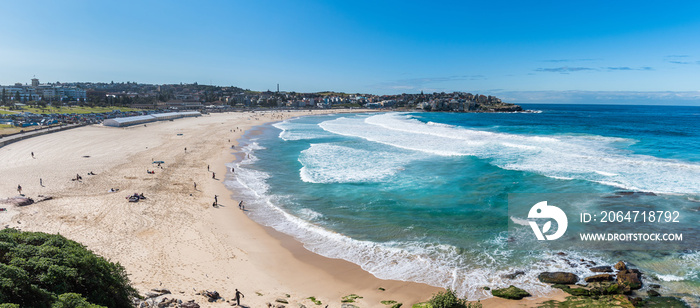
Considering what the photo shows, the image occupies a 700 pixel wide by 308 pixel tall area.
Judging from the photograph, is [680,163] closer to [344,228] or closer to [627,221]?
[627,221]

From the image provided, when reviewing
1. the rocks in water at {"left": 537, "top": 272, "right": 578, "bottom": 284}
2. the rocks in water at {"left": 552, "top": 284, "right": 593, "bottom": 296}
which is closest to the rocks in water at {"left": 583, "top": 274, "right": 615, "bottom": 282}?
the rocks in water at {"left": 537, "top": 272, "right": 578, "bottom": 284}

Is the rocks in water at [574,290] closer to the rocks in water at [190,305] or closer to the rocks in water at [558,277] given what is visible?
the rocks in water at [558,277]

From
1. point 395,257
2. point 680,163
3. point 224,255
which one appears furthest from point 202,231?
point 680,163

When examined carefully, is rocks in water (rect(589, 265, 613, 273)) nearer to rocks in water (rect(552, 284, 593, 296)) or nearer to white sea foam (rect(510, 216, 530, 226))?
rocks in water (rect(552, 284, 593, 296))

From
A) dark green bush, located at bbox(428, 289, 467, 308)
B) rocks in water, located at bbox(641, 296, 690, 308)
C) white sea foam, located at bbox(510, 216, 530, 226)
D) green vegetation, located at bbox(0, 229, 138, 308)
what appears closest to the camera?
green vegetation, located at bbox(0, 229, 138, 308)

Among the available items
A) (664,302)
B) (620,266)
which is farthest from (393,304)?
(620,266)

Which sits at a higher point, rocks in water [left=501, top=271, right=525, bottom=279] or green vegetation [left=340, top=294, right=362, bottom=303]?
rocks in water [left=501, top=271, right=525, bottom=279]
